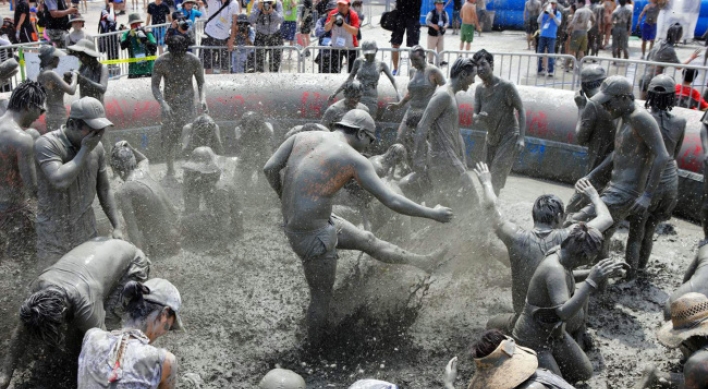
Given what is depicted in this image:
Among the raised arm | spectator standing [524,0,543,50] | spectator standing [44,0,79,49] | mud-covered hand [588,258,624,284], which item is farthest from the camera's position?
spectator standing [524,0,543,50]

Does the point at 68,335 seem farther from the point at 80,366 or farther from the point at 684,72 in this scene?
the point at 684,72

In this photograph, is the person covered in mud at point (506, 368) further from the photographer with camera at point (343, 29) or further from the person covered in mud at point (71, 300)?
the photographer with camera at point (343, 29)

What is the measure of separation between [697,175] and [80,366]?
7.52 m

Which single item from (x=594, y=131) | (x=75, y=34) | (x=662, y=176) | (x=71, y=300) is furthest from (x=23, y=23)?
(x=662, y=176)

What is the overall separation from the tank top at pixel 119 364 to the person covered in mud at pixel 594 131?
14.8ft

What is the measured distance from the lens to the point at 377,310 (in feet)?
19.9

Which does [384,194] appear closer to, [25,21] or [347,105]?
[347,105]

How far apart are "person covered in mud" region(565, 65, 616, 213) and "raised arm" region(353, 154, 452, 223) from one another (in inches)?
75.1

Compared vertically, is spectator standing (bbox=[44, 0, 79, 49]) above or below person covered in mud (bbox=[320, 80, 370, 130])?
above

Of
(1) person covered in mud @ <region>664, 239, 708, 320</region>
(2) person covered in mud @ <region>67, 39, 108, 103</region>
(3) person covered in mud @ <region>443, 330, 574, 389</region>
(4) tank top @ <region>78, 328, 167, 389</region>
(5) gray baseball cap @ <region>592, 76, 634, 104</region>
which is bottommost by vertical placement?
(1) person covered in mud @ <region>664, 239, 708, 320</region>

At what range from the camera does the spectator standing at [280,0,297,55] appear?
15345mm

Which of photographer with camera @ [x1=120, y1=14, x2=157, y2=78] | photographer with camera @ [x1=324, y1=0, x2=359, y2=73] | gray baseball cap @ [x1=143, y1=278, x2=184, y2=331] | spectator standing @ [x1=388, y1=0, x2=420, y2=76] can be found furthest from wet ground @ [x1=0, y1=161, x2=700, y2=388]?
spectator standing @ [x1=388, y1=0, x2=420, y2=76]

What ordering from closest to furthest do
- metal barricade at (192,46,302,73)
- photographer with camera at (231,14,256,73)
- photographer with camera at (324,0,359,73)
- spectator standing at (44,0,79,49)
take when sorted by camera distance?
metal barricade at (192,46,302,73), photographer with camera at (231,14,256,73), photographer with camera at (324,0,359,73), spectator standing at (44,0,79,49)

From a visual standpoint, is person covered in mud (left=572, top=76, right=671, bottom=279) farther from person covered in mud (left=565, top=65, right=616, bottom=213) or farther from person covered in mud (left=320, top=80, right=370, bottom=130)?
person covered in mud (left=320, top=80, right=370, bottom=130)
